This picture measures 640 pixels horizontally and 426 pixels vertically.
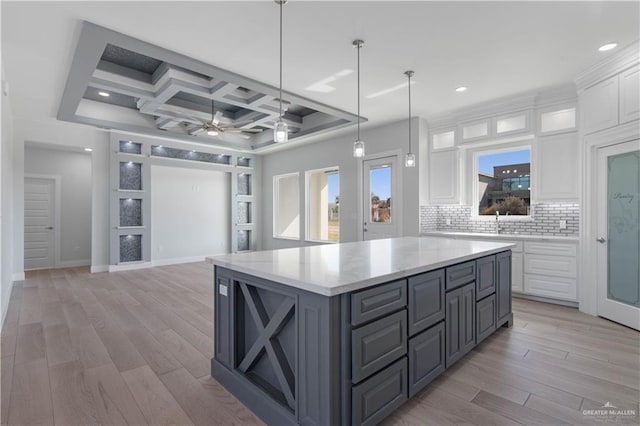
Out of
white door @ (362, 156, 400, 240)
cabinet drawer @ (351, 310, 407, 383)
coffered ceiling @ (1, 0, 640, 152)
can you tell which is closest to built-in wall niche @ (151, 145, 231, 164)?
coffered ceiling @ (1, 0, 640, 152)

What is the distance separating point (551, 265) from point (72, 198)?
9.26m

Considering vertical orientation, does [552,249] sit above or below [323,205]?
below

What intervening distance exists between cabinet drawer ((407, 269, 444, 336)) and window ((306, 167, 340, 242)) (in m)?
4.99

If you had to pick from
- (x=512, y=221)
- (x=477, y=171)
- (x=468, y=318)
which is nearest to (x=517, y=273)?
(x=512, y=221)

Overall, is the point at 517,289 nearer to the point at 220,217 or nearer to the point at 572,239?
the point at 572,239

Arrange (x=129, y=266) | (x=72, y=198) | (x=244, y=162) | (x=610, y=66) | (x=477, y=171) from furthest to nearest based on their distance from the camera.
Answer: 1. (x=244, y=162)
2. (x=72, y=198)
3. (x=129, y=266)
4. (x=477, y=171)
5. (x=610, y=66)

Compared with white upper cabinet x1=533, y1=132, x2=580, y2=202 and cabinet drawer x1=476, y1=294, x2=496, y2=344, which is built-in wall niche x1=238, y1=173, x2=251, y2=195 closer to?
white upper cabinet x1=533, y1=132, x2=580, y2=202

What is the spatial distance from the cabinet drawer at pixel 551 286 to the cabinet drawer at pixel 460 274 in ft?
7.54

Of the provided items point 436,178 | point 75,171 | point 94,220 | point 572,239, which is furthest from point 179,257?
point 572,239

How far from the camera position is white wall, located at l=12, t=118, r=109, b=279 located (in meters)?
5.61

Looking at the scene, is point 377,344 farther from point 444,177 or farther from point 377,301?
point 444,177

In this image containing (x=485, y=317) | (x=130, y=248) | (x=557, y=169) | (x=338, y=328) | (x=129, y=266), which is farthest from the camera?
(x=130, y=248)

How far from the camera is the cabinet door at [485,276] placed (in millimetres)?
2805

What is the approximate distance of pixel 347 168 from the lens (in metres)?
6.62
